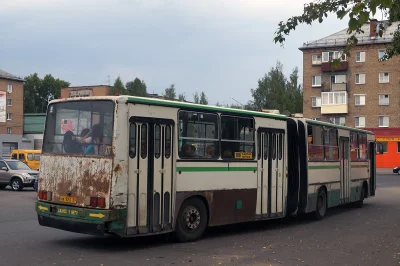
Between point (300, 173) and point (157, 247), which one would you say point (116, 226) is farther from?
point (300, 173)

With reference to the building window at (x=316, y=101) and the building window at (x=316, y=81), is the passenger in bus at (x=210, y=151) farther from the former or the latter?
the building window at (x=316, y=81)

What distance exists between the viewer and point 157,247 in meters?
11.2

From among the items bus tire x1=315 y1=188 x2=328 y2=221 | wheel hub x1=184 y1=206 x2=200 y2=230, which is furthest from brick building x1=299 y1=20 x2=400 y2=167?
wheel hub x1=184 y1=206 x2=200 y2=230

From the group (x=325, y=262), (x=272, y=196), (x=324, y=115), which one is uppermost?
(x=324, y=115)

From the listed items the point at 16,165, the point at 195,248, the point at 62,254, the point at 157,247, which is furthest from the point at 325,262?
the point at 16,165

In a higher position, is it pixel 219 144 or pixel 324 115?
pixel 324 115

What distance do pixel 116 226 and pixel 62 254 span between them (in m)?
1.06

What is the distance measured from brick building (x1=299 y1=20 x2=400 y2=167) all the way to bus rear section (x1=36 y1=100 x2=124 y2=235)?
184 feet

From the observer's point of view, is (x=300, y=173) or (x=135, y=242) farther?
(x=300, y=173)

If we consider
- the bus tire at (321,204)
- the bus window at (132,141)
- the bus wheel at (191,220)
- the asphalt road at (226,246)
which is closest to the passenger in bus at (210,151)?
the bus wheel at (191,220)

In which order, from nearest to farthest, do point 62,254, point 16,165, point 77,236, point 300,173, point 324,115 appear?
point 62,254
point 77,236
point 300,173
point 16,165
point 324,115

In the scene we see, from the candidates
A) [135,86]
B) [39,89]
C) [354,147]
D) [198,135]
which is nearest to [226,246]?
[198,135]

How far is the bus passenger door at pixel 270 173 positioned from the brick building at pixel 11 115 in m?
Answer: 65.3

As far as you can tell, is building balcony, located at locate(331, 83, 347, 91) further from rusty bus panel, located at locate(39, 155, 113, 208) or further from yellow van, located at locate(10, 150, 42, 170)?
rusty bus panel, located at locate(39, 155, 113, 208)
